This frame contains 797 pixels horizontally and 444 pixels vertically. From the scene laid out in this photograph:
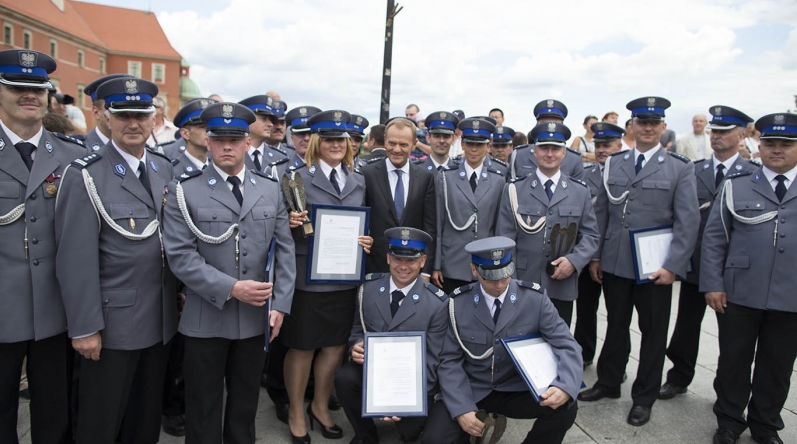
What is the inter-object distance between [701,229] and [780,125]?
4.39 feet

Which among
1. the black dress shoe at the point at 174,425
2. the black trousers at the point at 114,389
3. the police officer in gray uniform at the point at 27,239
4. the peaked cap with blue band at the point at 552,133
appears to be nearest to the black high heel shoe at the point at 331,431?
the black dress shoe at the point at 174,425

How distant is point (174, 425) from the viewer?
4.26 metres

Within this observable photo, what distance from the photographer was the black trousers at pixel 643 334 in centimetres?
468

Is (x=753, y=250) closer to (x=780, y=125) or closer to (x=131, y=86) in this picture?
(x=780, y=125)

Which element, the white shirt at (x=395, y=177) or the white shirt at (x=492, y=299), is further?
the white shirt at (x=395, y=177)

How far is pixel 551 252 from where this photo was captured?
4.66 meters

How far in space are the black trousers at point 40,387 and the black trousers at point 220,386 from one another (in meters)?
0.81

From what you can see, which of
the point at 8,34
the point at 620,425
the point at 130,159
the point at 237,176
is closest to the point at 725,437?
the point at 620,425

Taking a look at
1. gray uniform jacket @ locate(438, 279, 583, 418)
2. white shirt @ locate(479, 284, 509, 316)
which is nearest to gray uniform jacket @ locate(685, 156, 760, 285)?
gray uniform jacket @ locate(438, 279, 583, 418)

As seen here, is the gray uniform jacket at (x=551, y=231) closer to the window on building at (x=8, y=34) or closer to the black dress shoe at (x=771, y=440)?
the black dress shoe at (x=771, y=440)

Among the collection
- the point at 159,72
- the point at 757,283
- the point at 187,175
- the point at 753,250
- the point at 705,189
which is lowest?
the point at 757,283

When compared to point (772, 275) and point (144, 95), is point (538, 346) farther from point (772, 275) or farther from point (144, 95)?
point (144, 95)

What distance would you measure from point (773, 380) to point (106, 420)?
4.98m

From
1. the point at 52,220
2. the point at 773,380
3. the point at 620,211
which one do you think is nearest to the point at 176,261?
the point at 52,220
